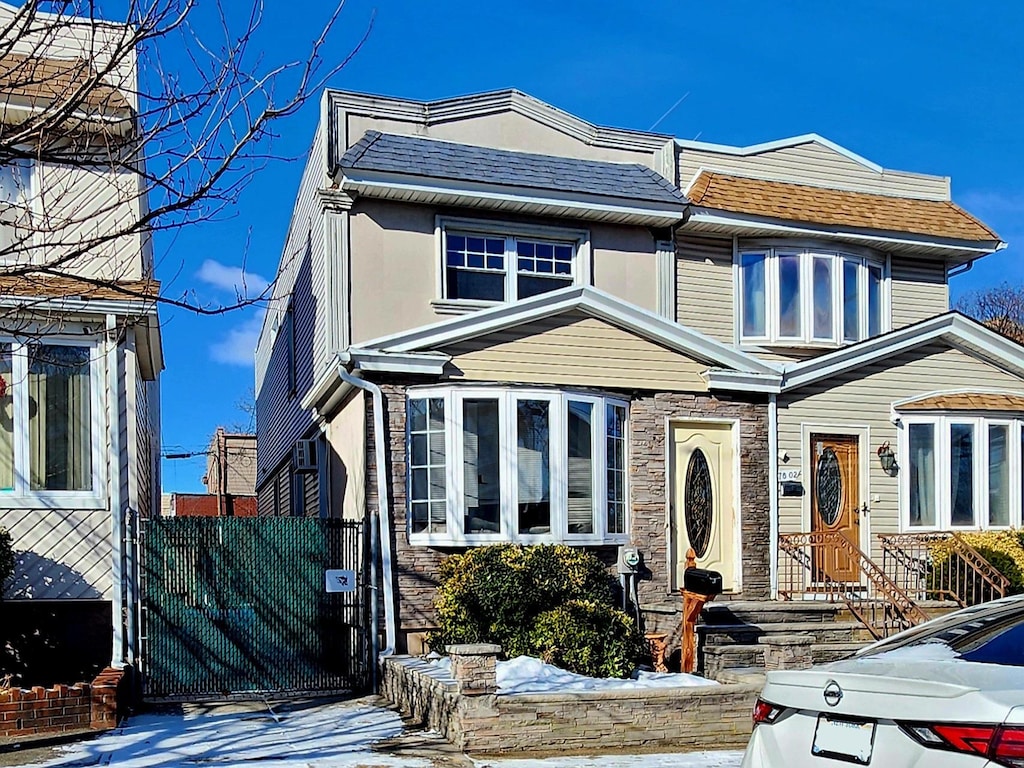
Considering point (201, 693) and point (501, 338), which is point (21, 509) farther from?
point (501, 338)

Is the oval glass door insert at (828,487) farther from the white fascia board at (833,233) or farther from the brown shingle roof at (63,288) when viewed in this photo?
the brown shingle roof at (63,288)

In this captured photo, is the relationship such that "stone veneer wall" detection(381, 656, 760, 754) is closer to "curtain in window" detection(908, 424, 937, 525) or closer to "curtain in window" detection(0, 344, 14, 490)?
"curtain in window" detection(0, 344, 14, 490)

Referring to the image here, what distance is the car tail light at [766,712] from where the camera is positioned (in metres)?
4.55

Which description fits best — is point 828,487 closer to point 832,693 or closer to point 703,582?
point 703,582

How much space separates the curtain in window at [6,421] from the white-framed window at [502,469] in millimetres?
4131

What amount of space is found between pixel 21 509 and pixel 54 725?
2.46 meters

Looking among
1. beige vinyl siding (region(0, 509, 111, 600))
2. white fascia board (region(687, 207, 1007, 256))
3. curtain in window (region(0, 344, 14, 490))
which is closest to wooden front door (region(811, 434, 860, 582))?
white fascia board (region(687, 207, 1007, 256))

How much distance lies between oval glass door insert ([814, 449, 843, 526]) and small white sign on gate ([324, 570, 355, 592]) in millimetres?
6418

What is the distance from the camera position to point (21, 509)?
10.7 metres

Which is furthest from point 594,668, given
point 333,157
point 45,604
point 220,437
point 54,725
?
point 220,437

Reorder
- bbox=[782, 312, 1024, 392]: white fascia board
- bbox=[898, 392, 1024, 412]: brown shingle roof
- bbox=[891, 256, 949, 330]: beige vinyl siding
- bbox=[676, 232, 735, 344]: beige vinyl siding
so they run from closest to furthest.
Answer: bbox=[782, 312, 1024, 392]: white fascia board, bbox=[898, 392, 1024, 412]: brown shingle roof, bbox=[676, 232, 735, 344]: beige vinyl siding, bbox=[891, 256, 949, 330]: beige vinyl siding

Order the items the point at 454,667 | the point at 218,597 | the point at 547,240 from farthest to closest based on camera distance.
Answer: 1. the point at 547,240
2. the point at 218,597
3. the point at 454,667

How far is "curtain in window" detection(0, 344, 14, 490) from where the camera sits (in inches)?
428

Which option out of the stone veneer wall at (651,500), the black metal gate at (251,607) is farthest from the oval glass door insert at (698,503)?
the black metal gate at (251,607)
